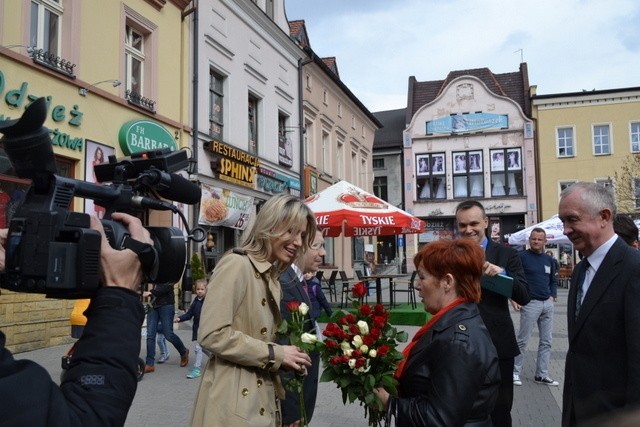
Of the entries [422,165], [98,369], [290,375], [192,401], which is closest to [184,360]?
[192,401]

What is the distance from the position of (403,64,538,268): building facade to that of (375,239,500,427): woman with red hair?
35.3 metres

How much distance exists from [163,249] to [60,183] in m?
0.31

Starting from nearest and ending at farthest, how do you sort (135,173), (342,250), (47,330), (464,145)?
(135,173), (47,330), (342,250), (464,145)

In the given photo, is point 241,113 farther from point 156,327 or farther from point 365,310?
point 365,310

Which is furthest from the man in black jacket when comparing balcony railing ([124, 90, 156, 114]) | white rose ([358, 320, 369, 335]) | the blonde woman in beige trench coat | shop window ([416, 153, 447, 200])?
shop window ([416, 153, 447, 200])

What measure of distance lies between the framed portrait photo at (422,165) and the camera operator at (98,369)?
38.8 m

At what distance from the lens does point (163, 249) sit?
151 cm

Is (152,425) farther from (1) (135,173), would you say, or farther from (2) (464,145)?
(2) (464,145)

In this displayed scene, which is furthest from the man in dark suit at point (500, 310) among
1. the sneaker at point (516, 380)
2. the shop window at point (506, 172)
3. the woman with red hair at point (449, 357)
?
the shop window at point (506, 172)

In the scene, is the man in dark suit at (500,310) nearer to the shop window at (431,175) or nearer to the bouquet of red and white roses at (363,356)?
the bouquet of red and white roses at (363,356)

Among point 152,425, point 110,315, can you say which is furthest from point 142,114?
point 110,315

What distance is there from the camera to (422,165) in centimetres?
3938

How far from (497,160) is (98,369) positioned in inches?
1533

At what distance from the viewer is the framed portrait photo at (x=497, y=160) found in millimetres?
37625
